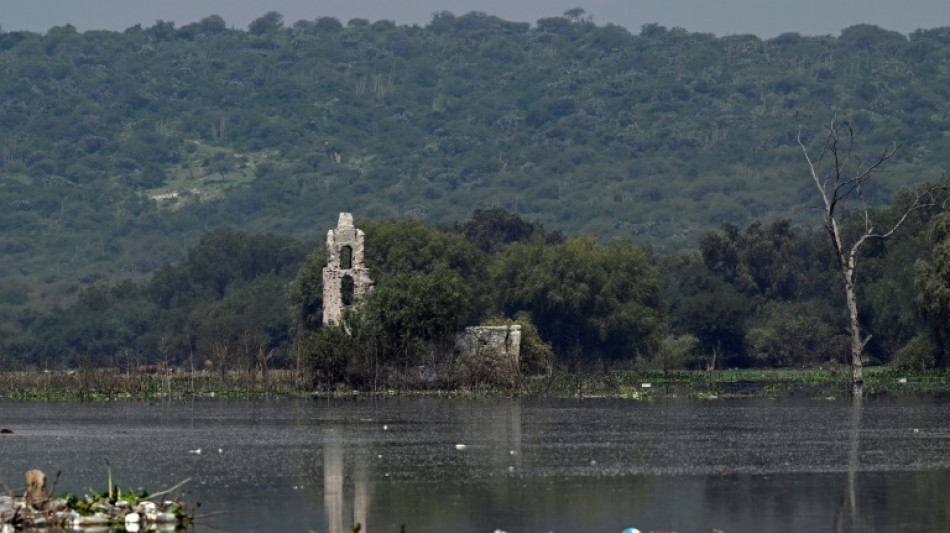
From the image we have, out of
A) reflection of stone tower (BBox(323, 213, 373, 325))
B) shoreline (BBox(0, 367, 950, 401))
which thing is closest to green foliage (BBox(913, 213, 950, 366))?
shoreline (BBox(0, 367, 950, 401))

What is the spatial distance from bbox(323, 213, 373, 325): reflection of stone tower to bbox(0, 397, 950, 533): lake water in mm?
20928

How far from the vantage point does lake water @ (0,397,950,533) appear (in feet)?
87.9

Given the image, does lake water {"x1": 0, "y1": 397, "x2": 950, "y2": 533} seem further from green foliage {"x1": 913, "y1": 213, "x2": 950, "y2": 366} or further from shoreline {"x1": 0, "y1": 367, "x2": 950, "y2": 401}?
green foliage {"x1": 913, "y1": 213, "x2": 950, "y2": 366}

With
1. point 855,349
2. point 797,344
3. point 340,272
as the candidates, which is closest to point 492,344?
point 340,272

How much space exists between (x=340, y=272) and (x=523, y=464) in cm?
4313

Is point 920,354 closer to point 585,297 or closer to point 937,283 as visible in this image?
point 937,283

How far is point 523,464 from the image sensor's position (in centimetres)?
3453

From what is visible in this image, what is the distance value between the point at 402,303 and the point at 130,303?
218ft

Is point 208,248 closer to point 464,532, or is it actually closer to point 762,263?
point 762,263

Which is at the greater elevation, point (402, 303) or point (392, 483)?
point (402, 303)

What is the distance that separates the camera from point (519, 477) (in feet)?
105

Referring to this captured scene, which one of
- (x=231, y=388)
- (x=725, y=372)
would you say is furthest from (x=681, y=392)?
(x=725, y=372)

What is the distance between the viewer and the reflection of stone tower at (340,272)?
76250 millimetres

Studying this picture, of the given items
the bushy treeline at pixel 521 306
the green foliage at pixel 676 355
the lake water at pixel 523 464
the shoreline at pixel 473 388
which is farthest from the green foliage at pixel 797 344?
the lake water at pixel 523 464
